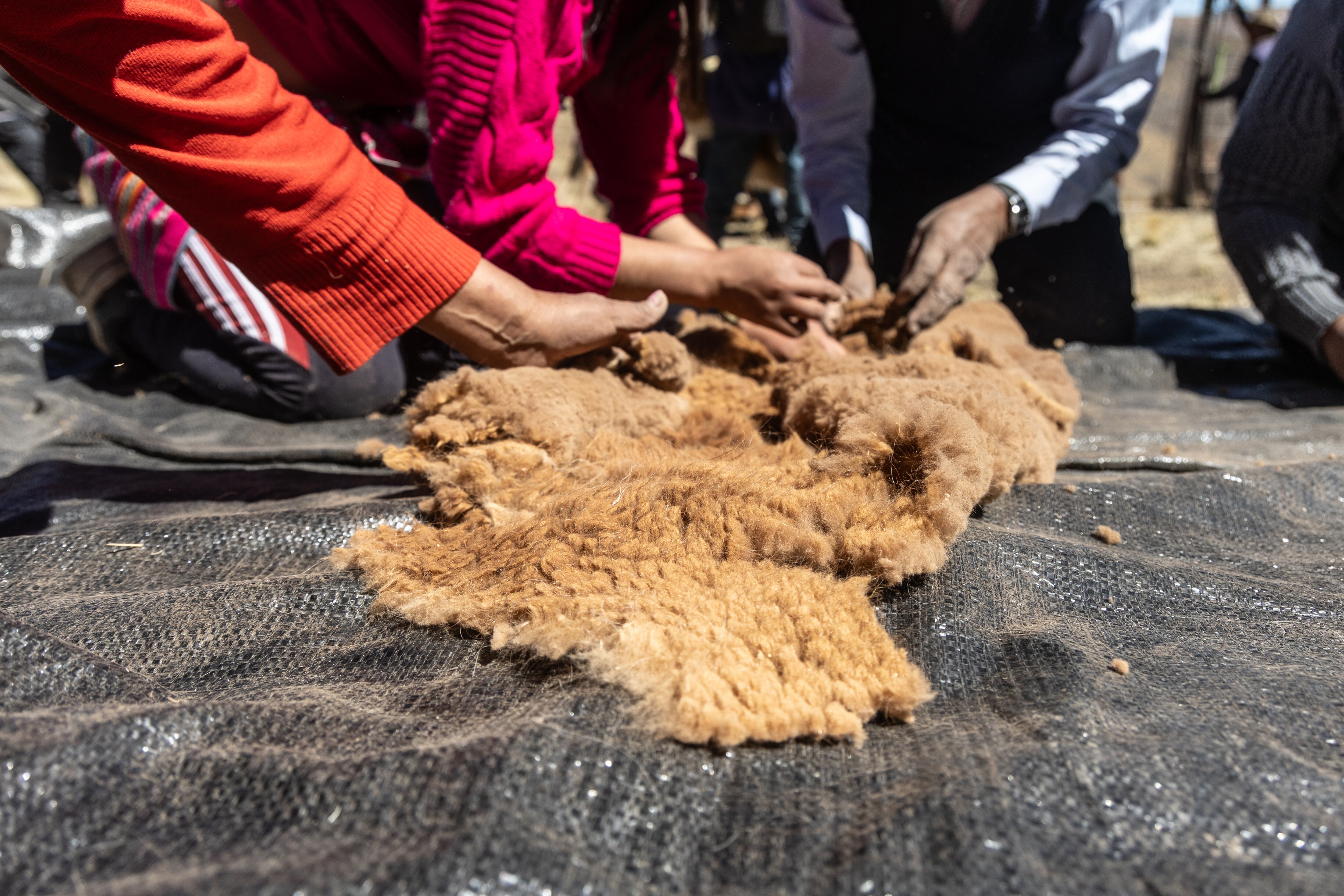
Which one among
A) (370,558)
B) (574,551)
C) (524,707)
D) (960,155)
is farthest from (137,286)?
(960,155)

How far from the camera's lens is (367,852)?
470 millimetres

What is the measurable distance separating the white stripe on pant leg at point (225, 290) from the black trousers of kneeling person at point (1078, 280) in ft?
6.39

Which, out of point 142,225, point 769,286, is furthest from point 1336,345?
point 142,225

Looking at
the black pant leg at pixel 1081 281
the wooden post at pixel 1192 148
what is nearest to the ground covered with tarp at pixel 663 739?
the black pant leg at pixel 1081 281

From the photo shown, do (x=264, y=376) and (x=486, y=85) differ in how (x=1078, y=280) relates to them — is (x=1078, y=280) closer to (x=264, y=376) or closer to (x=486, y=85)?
(x=486, y=85)

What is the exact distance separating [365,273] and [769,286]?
635 mm

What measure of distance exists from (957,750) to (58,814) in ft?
2.05

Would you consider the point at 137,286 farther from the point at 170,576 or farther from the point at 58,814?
the point at 58,814

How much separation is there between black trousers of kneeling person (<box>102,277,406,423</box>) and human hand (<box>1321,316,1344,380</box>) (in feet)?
6.91

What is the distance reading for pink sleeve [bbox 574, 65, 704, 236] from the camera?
5.19 feet

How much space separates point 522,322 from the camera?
3.54 ft

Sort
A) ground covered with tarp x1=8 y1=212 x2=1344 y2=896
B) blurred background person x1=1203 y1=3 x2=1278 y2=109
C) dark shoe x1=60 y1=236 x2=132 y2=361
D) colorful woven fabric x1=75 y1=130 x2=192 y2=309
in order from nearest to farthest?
ground covered with tarp x1=8 y1=212 x2=1344 y2=896 → colorful woven fabric x1=75 y1=130 x2=192 y2=309 → dark shoe x1=60 y1=236 x2=132 y2=361 → blurred background person x1=1203 y1=3 x2=1278 y2=109

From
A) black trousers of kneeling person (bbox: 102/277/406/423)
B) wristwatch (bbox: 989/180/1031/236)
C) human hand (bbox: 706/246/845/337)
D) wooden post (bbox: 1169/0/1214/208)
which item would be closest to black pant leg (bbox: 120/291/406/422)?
black trousers of kneeling person (bbox: 102/277/406/423)

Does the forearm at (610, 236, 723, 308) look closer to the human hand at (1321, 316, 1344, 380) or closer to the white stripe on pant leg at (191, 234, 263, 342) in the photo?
the white stripe on pant leg at (191, 234, 263, 342)
